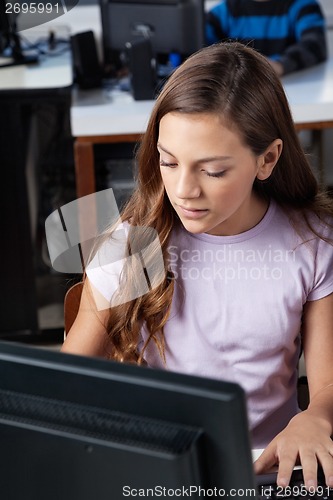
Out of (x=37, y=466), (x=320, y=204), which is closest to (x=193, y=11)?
(x=320, y=204)

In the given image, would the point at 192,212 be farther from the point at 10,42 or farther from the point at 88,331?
the point at 10,42

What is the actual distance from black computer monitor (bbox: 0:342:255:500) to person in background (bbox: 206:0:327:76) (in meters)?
2.46

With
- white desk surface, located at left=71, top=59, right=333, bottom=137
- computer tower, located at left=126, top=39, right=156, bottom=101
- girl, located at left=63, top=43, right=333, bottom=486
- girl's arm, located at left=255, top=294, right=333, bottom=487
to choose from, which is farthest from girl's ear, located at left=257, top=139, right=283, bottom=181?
computer tower, located at left=126, top=39, right=156, bottom=101

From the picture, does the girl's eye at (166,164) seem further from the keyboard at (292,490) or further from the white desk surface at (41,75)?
the white desk surface at (41,75)

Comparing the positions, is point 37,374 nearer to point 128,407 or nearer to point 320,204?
point 128,407

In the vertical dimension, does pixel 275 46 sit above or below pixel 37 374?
below

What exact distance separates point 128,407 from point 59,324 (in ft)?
7.26

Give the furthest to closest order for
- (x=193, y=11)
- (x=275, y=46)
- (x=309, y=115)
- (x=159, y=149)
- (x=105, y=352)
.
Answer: (x=275, y=46) < (x=193, y=11) < (x=309, y=115) < (x=105, y=352) < (x=159, y=149)

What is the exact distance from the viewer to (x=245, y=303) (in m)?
1.35

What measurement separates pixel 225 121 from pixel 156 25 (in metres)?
→ 1.74

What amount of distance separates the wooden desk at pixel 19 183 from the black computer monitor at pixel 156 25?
7.4 inches

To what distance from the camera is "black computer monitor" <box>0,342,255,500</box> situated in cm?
71

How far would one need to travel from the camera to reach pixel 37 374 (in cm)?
74

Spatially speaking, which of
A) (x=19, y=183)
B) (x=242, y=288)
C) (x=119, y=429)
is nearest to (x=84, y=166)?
(x=19, y=183)
